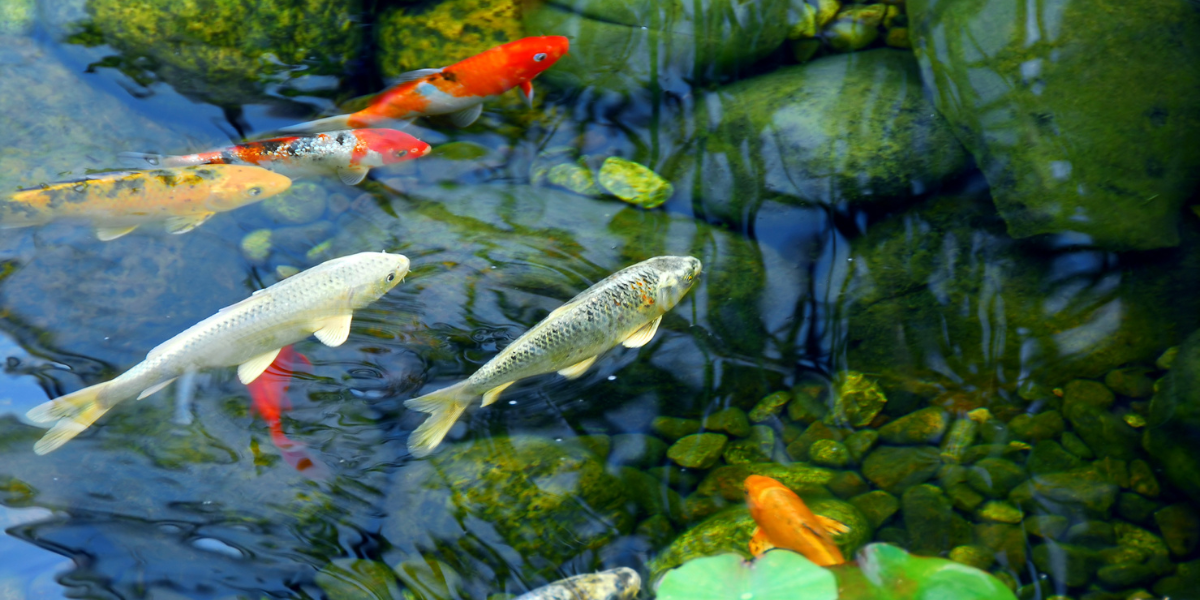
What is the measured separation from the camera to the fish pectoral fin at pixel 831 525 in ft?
11.9

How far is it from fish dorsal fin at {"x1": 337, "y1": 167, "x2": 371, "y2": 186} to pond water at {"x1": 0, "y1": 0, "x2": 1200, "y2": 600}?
3.2 inches

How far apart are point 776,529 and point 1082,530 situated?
1.76 meters

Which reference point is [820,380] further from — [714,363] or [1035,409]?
[1035,409]

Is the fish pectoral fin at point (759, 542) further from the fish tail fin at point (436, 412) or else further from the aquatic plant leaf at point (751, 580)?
the fish tail fin at point (436, 412)

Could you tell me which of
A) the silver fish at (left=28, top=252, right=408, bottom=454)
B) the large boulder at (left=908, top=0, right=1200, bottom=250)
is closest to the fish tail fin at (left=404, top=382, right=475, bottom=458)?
the silver fish at (left=28, top=252, right=408, bottom=454)

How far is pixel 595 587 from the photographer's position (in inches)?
133

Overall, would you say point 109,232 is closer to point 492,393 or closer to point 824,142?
point 492,393

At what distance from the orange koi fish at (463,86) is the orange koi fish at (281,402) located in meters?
1.85

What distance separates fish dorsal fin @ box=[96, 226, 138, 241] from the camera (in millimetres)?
4355

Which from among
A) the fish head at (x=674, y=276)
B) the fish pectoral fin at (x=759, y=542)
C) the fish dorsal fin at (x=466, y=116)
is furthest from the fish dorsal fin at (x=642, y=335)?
the fish dorsal fin at (x=466, y=116)

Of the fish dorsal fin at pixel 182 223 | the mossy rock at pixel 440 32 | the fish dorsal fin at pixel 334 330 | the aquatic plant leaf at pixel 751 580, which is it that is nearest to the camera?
the aquatic plant leaf at pixel 751 580

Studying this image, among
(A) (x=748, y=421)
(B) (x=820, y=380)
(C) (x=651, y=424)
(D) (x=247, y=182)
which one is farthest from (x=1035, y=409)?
(D) (x=247, y=182)

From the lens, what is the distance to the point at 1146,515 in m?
3.79

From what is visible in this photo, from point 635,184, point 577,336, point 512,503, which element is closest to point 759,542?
point 512,503
